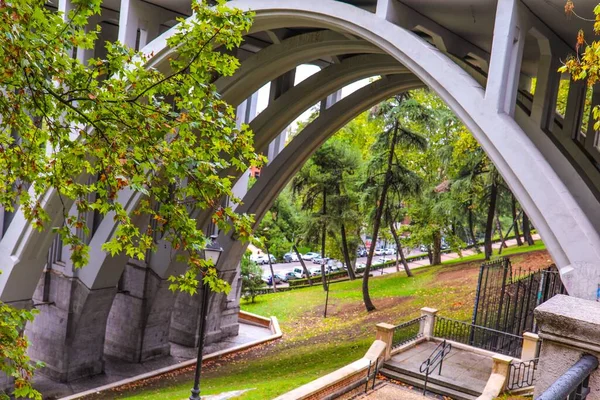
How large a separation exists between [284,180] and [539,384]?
16614 millimetres

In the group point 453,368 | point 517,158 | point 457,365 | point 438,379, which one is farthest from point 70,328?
point 517,158

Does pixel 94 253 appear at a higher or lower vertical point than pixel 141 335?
higher

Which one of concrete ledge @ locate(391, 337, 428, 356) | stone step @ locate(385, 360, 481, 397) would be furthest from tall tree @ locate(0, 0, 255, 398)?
concrete ledge @ locate(391, 337, 428, 356)

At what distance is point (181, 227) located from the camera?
5.59 meters

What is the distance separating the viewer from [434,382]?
12273mm

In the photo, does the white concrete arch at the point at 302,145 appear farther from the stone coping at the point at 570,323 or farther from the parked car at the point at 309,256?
the parked car at the point at 309,256

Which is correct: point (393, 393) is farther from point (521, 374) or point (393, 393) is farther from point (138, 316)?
point (138, 316)

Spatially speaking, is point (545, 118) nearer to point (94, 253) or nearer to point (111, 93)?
point (111, 93)

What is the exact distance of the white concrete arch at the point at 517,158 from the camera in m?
6.78

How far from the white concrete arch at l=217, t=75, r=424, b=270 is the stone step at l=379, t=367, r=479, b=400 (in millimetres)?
7484

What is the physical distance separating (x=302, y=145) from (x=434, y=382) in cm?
923

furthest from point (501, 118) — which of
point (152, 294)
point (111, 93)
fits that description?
point (152, 294)

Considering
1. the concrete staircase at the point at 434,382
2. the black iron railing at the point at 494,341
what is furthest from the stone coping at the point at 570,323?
the black iron railing at the point at 494,341

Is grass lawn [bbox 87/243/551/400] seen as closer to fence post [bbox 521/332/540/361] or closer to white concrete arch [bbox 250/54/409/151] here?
fence post [bbox 521/332/540/361]
